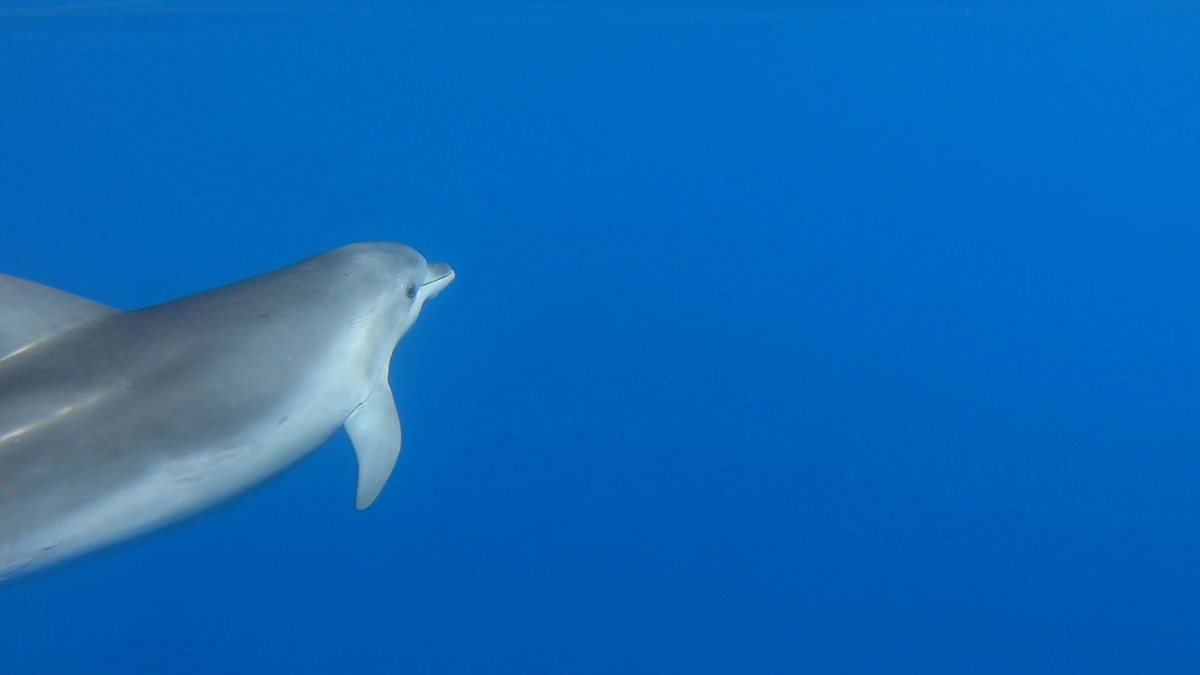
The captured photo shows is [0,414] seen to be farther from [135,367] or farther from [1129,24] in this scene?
[1129,24]

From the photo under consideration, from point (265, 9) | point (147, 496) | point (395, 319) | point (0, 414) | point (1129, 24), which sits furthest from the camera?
point (1129, 24)

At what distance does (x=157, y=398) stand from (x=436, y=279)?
215cm

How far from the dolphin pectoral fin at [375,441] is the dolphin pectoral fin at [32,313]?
1.48m

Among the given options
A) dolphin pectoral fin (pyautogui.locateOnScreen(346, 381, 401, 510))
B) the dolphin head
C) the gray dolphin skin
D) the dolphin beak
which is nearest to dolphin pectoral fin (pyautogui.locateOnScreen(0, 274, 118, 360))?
the gray dolphin skin

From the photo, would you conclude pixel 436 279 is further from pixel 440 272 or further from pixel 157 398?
pixel 157 398

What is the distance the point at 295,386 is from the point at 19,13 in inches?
362

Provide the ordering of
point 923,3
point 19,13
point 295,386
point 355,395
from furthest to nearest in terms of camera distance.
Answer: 1. point 923,3
2. point 19,13
3. point 355,395
4. point 295,386

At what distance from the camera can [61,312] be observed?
Result: 4.07m

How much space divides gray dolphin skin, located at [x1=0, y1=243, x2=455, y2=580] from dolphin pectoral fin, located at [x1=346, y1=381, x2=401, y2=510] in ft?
0.95

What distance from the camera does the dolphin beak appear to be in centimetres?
568

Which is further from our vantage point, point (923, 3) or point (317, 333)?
point (923, 3)

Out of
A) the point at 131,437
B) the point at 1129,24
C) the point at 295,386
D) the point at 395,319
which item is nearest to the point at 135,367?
the point at 131,437

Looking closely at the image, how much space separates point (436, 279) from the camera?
5770 mm

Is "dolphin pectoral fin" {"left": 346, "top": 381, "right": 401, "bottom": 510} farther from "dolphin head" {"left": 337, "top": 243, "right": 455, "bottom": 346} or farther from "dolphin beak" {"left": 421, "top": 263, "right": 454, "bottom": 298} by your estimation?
"dolphin beak" {"left": 421, "top": 263, "right": 454, "bottom": 298}
